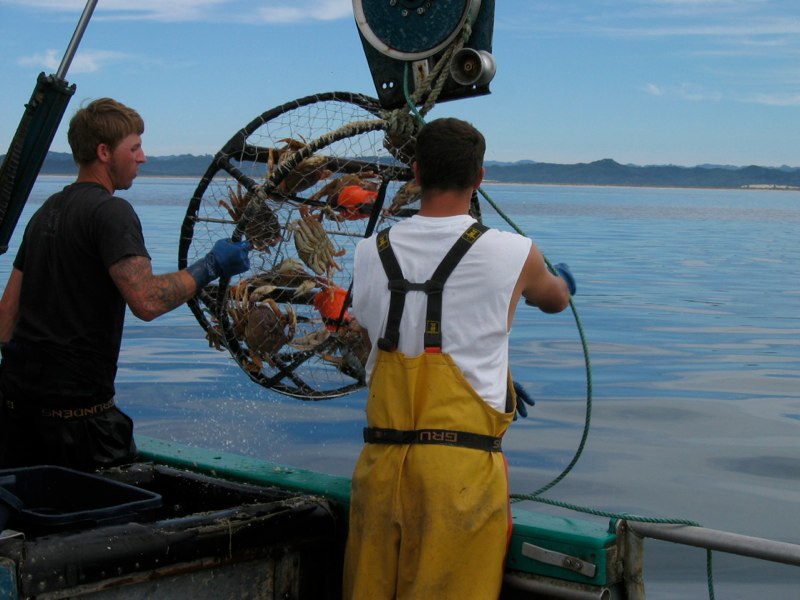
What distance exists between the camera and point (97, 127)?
3.61 metres

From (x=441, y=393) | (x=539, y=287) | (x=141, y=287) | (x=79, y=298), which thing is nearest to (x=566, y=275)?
(x=539, y=287)

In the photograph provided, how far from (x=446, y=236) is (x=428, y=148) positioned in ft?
0.81

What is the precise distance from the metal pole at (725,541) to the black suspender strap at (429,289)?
0.89 metres

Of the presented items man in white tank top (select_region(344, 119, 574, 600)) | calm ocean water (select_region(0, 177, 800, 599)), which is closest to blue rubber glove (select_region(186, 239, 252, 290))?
man in white tank top (select_region(344, 119, 574, 600))

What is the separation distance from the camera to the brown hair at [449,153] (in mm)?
2916

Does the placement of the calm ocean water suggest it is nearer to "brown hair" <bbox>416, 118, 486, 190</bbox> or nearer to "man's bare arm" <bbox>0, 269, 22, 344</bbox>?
"man's bare arm" <bbox>0, 269, 22, 344</bbox>

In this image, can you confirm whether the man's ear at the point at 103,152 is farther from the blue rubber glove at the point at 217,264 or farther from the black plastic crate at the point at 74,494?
the black plastic crate at the point at 74,494

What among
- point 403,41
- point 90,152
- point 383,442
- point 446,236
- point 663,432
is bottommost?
point 663,432

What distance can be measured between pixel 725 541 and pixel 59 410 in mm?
2195

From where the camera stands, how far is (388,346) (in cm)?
292

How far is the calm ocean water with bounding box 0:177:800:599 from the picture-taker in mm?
7840

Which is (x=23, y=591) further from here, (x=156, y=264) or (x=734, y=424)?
(x=156, y=264)

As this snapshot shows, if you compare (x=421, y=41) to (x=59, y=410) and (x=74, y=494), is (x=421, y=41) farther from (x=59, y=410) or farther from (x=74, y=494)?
(x=74, y=494)

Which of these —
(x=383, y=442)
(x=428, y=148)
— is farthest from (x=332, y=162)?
(x=383, y=442)
